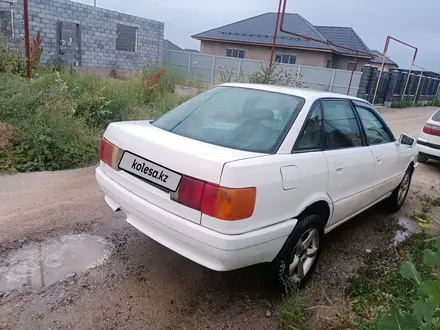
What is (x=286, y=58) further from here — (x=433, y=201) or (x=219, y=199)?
(x=219, y=199)

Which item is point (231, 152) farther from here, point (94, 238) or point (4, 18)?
point (4, 18)

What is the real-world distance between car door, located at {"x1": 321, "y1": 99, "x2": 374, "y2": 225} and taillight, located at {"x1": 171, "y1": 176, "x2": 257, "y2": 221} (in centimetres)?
103

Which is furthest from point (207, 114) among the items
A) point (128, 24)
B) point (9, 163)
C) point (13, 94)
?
point (128, 24)

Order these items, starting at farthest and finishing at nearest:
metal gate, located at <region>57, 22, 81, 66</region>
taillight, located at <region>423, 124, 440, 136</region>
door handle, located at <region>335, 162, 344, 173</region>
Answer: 1. metal gate, located at <region>57, 22, 81, 66</region>
2. taillight, located at <region>423, 124, 440, 136</region>
3. door handle, located at <region>335, 162, 344, 173</region>

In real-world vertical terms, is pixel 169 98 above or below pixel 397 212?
above

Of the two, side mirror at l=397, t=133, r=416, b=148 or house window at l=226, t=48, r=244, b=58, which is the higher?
house window at l=226, t=48, r=244, b=58

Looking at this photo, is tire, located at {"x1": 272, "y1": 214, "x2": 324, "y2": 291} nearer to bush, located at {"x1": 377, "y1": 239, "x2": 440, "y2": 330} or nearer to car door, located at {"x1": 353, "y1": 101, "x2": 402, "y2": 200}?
bush, located at {"x1": 377, "y1": 239, "x2": 440, "y2": 330}

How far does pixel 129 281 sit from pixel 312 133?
74.5 inches

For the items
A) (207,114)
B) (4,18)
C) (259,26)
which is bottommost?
(207,114)

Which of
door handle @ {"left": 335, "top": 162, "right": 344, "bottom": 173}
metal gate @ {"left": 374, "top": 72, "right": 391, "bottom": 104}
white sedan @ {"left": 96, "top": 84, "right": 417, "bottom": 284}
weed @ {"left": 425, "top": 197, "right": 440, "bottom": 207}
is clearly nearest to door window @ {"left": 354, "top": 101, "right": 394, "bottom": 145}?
white sedan @ {"left": 96, "top": 84, "right": 417, "bottom": 284}

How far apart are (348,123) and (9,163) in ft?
14.3

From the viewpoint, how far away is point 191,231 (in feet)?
7.39

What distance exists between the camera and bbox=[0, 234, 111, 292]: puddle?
8.82 feet
